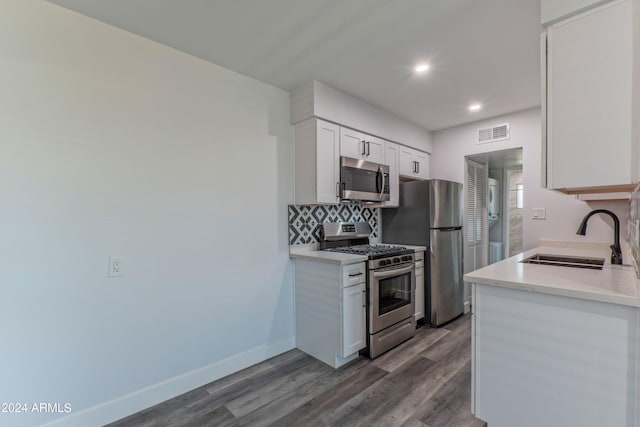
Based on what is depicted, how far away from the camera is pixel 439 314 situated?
343 centimetres

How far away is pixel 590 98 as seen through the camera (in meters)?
1.45

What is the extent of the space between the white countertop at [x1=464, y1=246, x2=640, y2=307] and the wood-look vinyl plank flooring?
99cm

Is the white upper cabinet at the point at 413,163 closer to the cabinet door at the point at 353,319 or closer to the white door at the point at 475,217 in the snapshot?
the white door at the point at 475,217

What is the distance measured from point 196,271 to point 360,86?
7.19 feet

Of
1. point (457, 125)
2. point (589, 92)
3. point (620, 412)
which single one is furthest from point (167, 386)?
point (457, 125)

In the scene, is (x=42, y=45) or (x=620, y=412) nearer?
(x=620, y=412)

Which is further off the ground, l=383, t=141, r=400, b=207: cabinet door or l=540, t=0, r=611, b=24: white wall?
l=540, t=0, r=611, b=24: white wall

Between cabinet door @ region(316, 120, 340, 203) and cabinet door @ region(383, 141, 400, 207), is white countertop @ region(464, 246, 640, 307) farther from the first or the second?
cabinet door @ region(383, 141, 400, 207)

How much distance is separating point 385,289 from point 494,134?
7.99 ft

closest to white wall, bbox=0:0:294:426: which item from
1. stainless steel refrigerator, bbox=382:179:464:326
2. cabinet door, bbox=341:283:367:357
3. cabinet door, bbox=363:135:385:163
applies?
cabinet door, bbox=341:283:367:357

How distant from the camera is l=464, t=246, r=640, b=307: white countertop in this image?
125cm

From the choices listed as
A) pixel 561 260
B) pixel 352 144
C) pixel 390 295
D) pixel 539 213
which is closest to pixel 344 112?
pixel 352 144

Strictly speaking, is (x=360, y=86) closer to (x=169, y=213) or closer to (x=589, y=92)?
(x=589, y=92)

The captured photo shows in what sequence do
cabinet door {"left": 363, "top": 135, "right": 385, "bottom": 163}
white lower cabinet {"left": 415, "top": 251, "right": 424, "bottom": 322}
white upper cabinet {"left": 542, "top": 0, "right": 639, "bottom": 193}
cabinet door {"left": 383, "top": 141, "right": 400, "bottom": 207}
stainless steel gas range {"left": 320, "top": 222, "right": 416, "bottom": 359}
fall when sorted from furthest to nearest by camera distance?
cabinet door {"left": 383, "top": 141, "right": 400, "bottom": 207} → white lower cabinet {"left": 415, "top": 251, "right": 424, "bottom": 322} → cabinet door {"left": 363, "top": 135, "right": 385, "bottom": 163} → stainless steel gas range {"left": 320, "top": 222, "right": 416, "bottom": 359} → white upper cabinet {"left": 542, "top": 0, "right": 639, "bottom": 193}
